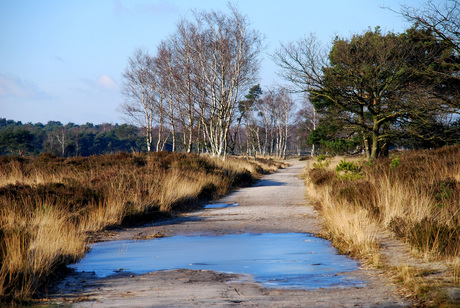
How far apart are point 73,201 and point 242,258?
5.41 m

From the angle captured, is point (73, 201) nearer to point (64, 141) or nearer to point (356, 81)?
point (356, 81)

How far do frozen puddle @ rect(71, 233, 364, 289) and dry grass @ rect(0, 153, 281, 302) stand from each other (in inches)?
25.2

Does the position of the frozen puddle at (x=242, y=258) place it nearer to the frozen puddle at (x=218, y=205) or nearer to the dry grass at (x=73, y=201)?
the dry grass at (x=73, y=201)

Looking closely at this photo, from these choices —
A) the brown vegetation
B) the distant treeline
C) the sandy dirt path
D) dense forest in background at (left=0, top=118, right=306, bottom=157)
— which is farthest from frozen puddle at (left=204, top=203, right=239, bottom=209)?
the distant treeline

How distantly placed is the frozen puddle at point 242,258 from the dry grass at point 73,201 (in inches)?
25.2

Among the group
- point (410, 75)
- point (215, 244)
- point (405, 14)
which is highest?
point (405, 14)

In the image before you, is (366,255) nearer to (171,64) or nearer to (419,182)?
(419,182)

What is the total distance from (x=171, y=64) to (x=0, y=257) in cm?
3076

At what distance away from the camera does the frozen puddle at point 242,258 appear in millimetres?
5320

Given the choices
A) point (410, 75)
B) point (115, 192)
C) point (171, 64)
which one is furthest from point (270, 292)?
point (171, 64)

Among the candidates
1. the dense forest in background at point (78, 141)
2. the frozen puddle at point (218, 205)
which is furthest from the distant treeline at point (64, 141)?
the frozen puddle at point (218, 205)

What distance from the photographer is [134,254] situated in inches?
275

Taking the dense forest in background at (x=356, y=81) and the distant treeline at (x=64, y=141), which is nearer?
the dense forest in background at (x=356, y=81)

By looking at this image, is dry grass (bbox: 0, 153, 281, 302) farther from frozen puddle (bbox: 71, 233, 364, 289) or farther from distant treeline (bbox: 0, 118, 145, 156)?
distant treeline (bbox: 0, 118, 145, 156)
